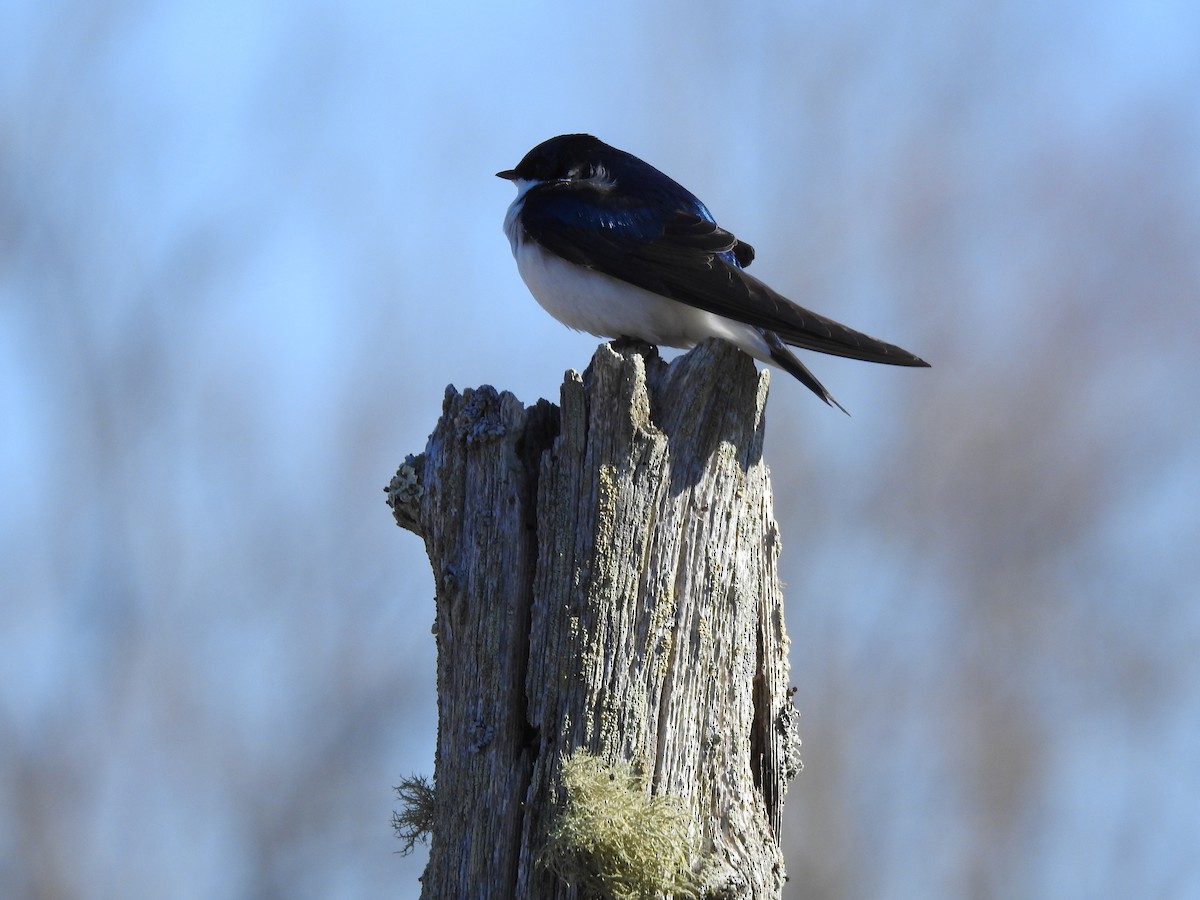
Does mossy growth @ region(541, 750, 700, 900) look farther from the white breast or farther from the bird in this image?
the white breast

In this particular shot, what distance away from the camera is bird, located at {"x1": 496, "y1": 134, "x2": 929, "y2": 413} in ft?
11.1

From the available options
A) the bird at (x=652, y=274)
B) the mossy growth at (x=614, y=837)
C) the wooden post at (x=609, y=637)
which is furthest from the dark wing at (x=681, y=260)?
the mossy growth at (x=614, y=837)

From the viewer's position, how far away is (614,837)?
227 cm

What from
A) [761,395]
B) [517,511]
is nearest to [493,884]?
[517,511]

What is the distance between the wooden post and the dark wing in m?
0.62

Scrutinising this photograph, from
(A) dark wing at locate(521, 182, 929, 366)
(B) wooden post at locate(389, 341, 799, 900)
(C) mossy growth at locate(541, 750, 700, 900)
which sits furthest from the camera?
(A) dark wing at locate(521, 182, 929, 366)

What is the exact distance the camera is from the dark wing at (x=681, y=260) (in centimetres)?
334

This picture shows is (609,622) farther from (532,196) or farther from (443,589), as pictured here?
(532,196)

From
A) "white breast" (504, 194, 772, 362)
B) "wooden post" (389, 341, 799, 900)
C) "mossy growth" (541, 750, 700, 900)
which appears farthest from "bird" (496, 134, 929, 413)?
"mossy growth" (541, 750, 700, 900)

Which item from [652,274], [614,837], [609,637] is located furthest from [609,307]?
[614,837]

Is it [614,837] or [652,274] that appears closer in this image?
[614,837]

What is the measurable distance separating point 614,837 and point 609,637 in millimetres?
380

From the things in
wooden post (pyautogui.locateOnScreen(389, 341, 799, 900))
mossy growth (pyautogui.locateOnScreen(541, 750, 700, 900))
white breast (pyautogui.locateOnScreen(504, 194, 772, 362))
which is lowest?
mossy growth (pyautogui.locateOnScreen(541, 750, 700, 900))

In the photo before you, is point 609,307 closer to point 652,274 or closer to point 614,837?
point 652,274
